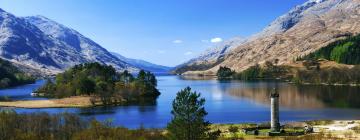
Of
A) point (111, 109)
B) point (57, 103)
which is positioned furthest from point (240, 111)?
point (57, 103)

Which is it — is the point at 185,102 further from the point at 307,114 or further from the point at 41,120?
the point at 307,114

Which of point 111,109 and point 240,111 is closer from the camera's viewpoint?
point 240,111

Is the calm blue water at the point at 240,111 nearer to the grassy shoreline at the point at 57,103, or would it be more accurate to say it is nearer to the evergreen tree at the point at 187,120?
the grassy shoreline at the point at 57,103

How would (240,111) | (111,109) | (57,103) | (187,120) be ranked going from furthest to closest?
(57,103) < (111,109) < (240,111) < (187,120)

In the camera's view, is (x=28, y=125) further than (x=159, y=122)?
No

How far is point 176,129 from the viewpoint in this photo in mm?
64812

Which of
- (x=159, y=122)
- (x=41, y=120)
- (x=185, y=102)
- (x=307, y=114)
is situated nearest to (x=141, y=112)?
(x=159, y=122)

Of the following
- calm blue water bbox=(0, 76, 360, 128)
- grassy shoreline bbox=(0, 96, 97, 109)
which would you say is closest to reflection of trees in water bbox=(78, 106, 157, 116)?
calm blue water bbox=(0, 76, 360, 128)

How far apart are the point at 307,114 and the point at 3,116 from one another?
8385 centimetres

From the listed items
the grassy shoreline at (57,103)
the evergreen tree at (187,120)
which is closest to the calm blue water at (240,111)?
the grassy shoreline at (57,103)

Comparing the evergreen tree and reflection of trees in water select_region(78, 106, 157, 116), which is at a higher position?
the evergreen tree

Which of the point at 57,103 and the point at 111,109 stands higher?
the point at 57,103

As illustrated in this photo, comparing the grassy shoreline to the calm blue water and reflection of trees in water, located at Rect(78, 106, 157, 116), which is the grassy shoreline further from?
the calm blue water

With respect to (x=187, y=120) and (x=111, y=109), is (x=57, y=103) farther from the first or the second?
(x=187, y=120)
